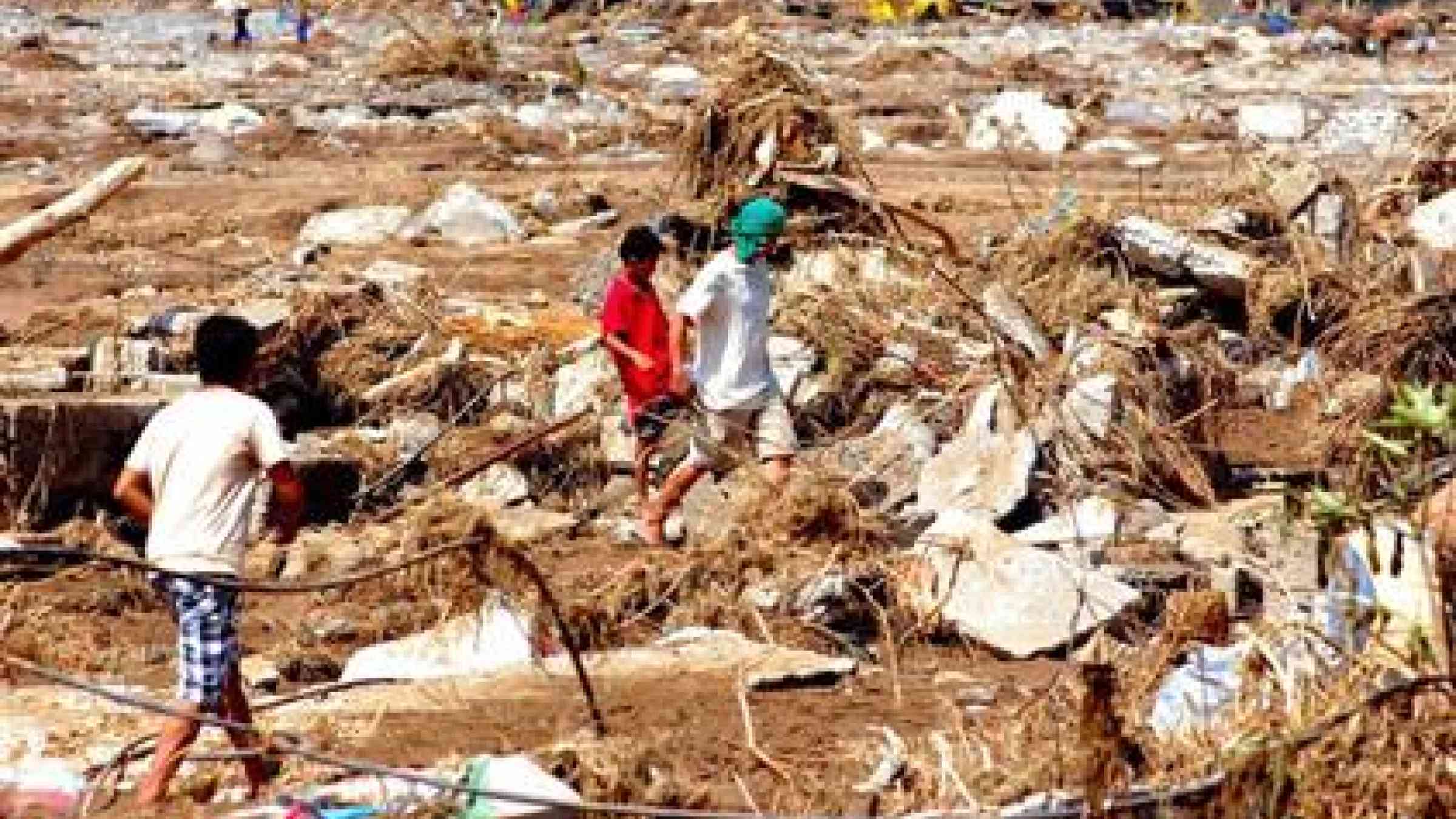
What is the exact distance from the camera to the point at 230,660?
5.79 metres

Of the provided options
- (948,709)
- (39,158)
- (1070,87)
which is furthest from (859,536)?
(1070,87)

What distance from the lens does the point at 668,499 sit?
854 centimetres

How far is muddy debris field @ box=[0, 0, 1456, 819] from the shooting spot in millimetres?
5340

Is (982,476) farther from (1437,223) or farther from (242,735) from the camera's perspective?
(1437,223)

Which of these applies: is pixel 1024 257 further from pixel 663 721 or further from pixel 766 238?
pixel 663 721

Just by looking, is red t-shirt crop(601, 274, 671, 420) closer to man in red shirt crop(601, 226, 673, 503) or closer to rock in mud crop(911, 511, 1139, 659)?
man in red shirt crop(601, 226, 673, 503)

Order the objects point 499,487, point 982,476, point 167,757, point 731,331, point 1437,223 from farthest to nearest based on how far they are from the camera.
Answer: point 1437,223
point 499,487
point 982,476
point 731,331
point 167,757

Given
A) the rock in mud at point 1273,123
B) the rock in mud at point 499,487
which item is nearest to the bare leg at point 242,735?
the rock in mud at point 499,487

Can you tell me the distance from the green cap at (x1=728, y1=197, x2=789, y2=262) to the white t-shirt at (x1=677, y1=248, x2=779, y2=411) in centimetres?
5

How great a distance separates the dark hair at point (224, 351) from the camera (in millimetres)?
5754

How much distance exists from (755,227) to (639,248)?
0.48 meters

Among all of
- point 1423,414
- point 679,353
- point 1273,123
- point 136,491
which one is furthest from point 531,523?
point 1273,123

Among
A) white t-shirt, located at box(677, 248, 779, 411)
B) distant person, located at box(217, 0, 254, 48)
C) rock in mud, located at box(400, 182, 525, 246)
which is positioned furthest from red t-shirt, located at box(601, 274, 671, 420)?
distant person, located at box(217, 0, 254, 48)

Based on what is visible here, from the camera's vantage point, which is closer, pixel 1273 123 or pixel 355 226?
pixel 355 226
